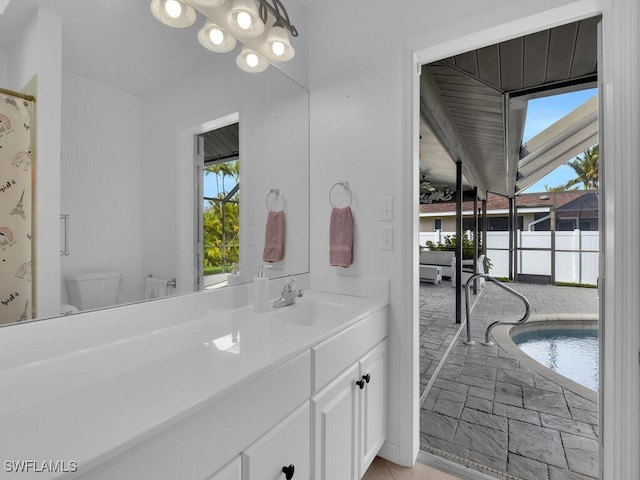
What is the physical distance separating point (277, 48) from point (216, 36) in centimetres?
34

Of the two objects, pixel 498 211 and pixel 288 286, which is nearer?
pixel 288 286

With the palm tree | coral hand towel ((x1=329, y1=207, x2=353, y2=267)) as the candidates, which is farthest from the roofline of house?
coral hand towel ((x1=329, y1=207, x2=353, y2=267))

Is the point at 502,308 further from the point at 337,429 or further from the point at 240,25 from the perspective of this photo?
the point at 240,25

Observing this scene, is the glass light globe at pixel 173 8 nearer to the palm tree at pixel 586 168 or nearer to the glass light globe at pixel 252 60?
the glass light globe at pixel 252 60

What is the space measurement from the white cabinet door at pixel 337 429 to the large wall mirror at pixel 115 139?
71cm

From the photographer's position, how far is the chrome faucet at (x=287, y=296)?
63.1 inches

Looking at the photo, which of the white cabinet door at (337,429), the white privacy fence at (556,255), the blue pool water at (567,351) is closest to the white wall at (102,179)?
the white cabinet door at (337,429)

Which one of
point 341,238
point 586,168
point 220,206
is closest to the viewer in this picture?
point 220,206

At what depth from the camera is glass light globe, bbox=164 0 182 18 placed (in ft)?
4.03

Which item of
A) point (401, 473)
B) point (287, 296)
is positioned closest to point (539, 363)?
point (401, 473)

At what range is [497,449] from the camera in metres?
1.79

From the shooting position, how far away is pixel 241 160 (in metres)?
1.65

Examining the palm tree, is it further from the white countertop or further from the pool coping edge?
the white countertop

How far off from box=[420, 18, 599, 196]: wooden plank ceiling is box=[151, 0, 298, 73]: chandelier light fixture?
4.32 ft
